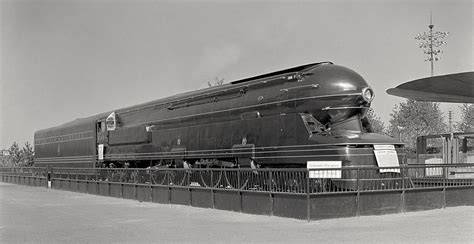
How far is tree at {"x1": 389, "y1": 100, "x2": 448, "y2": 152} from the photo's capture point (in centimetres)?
4753

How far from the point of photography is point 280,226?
10.6 meters

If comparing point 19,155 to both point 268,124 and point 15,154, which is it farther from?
point 268,124

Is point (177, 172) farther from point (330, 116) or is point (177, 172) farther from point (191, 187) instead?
point (330, 116)

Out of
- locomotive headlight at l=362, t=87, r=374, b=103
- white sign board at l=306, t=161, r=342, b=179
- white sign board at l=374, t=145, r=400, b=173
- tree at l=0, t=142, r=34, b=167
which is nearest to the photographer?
white sign board at l=306, t=161, r=342, b=179

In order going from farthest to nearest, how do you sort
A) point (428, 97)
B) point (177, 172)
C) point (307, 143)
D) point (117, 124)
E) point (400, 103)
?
point (400, 103) < point (117, 124) < point (177, 172) < point (428, 97) < point (307, 143)

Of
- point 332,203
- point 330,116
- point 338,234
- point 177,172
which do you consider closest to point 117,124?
point 177,172

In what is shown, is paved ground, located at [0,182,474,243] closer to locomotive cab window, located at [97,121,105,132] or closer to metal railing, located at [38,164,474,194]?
metal railing, located at [38,164,474,194]

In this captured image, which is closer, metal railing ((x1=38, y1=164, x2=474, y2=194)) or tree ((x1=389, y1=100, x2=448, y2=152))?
metal railing ((x1=38, y1=164, x2=474, y2=194))

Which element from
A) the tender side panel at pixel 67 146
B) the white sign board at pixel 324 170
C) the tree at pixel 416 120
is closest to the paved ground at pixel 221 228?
the white sign board at pixel 324 170

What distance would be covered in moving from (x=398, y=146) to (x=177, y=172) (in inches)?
276

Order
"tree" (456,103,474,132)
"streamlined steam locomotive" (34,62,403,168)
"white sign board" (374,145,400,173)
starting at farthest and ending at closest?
1. "tree" (456,103,474,132)
2. "streamlined steam locomotive" (34,62,403,168)
3. "white sign board" (374,145,400,173)

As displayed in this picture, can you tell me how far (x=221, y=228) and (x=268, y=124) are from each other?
5730 millimetres

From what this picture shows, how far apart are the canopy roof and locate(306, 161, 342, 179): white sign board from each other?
286 cm

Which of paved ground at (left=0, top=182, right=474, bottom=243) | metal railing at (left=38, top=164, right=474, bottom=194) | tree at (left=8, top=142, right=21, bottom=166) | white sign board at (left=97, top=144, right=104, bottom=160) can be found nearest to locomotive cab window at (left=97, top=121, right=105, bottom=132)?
white sign board at (left=97, top=144, right=104, bottom=160)
